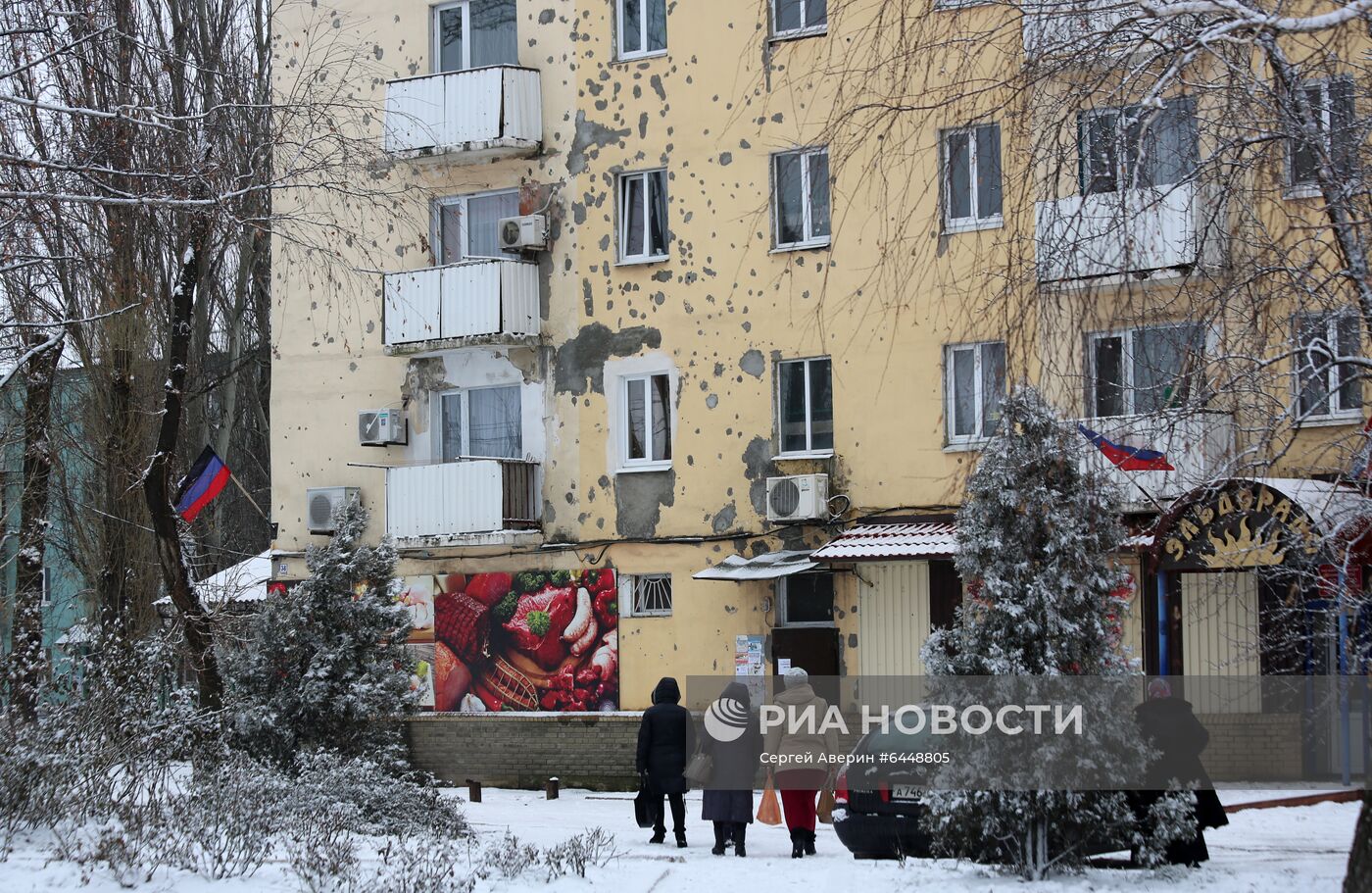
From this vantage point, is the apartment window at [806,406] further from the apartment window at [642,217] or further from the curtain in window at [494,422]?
the curtain in window at [494,422]

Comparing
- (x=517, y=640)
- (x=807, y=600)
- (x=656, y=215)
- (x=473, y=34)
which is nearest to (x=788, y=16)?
(x=656, y=215)

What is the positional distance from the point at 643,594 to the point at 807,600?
7.99 ft

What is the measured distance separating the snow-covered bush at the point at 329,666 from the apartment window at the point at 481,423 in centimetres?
867

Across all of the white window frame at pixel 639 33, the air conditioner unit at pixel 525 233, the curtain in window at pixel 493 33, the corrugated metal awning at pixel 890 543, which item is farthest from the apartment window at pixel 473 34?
the corrugated metal awning at pixel 890 543

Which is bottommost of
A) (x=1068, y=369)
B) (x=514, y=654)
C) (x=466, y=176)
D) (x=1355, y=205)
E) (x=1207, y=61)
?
(x=514, y=654)

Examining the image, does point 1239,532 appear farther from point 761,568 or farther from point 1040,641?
point 761,568

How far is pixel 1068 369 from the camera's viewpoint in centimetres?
948

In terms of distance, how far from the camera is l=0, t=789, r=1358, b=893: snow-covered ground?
35.0 feet

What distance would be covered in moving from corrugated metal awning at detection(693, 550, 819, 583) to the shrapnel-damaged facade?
63 millimetres

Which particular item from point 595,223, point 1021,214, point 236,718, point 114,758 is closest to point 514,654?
point 595,223

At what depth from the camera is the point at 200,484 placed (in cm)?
2166

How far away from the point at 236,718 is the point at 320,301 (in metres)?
12.3

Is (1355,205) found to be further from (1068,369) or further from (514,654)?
(514,654)

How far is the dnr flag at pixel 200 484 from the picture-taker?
21562mm
